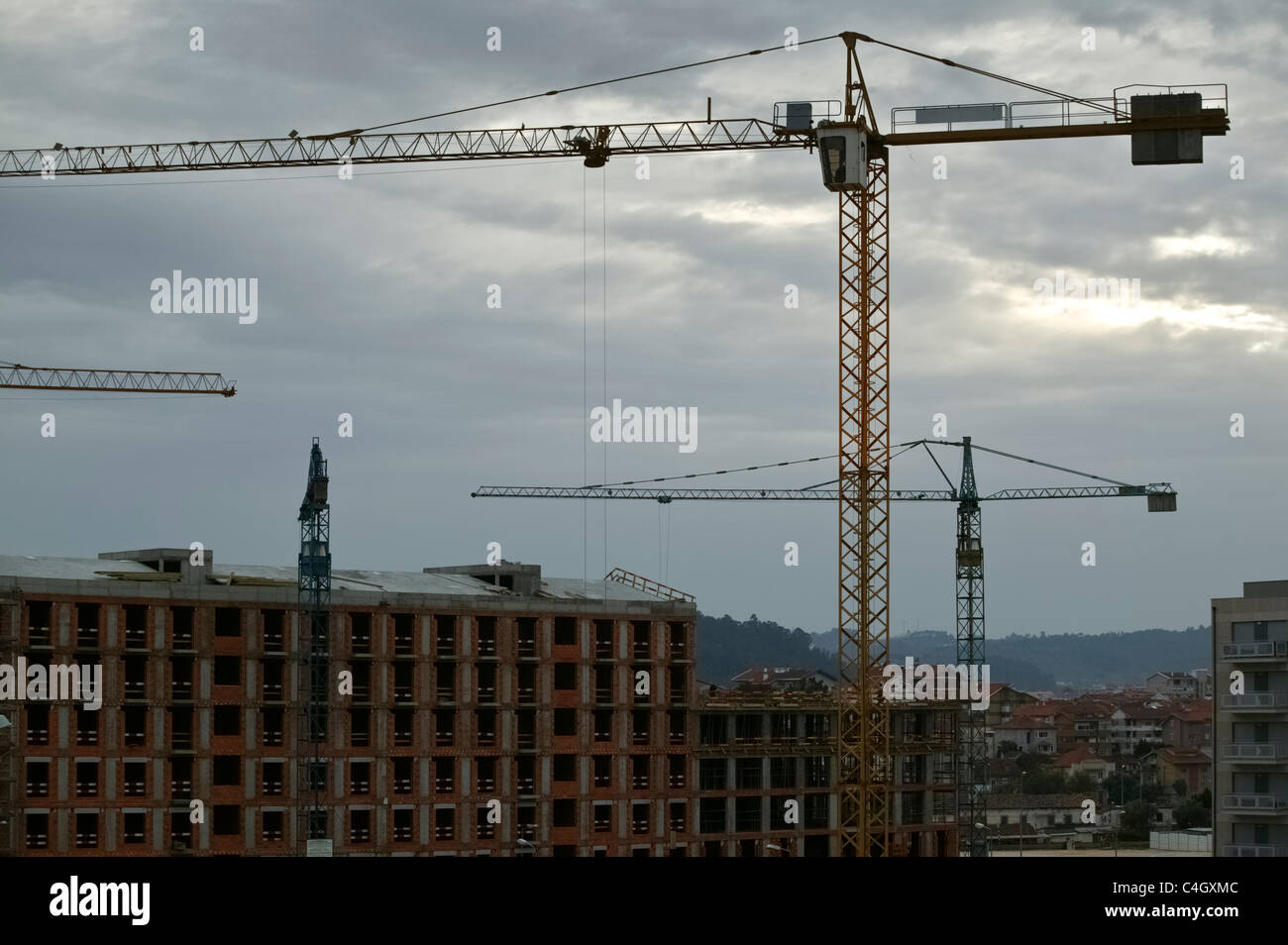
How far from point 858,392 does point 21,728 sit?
4786cm

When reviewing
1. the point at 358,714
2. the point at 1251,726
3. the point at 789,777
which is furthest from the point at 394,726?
the point at 1251,726

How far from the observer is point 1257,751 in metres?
76.3

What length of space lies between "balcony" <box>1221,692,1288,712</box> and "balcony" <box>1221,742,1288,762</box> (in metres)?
1.45

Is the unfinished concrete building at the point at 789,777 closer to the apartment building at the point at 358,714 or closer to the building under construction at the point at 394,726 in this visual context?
the building under construction at the point at 394,726

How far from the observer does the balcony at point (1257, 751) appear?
249 feet

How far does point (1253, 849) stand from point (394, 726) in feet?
176

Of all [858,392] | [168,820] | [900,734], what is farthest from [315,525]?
[900,734]

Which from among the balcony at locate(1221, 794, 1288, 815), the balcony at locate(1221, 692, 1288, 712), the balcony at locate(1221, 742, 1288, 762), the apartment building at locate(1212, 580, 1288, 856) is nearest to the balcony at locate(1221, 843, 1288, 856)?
the apartment building at locate(1212, 580, 1288, 856)

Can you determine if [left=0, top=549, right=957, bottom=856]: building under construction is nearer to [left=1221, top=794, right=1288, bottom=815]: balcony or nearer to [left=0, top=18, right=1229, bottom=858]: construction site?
[left=0, top=18, right=1229, bottom=858]: construction site

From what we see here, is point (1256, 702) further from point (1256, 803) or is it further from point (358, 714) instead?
point (358, 714)

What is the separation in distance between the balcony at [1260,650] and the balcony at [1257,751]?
3.70m

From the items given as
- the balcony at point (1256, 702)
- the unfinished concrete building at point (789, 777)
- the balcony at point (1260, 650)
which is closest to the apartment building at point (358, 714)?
the unfinished concrete building at point (789, 777)

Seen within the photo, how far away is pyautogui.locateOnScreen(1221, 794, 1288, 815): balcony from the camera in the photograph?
75.6 metres
